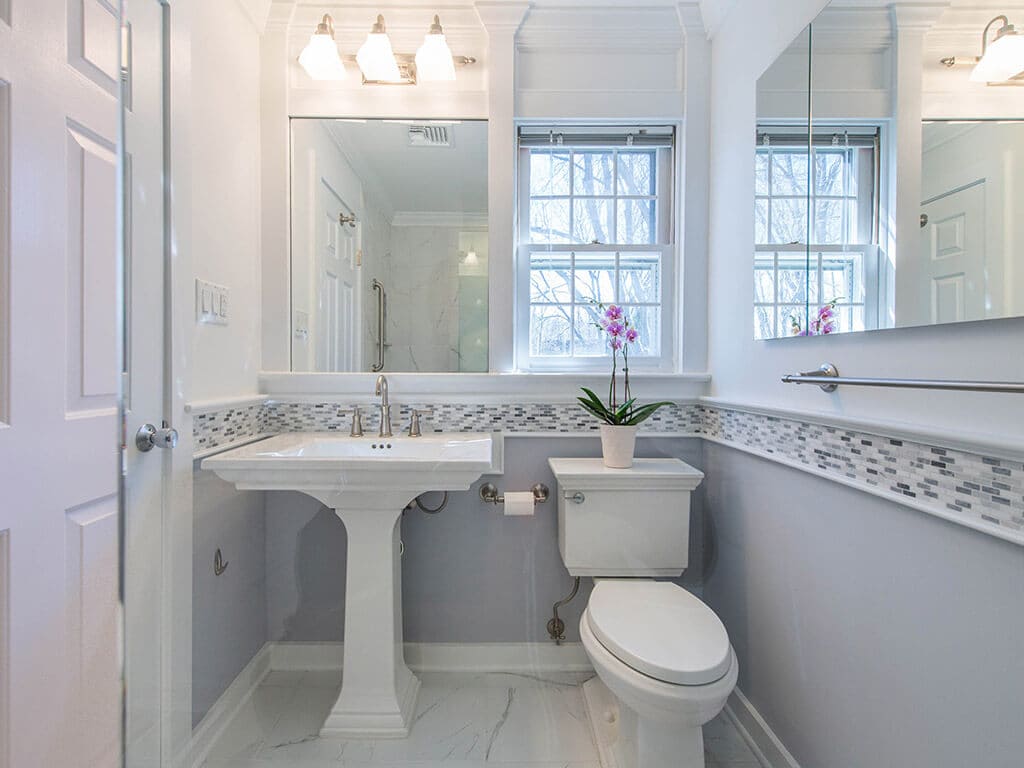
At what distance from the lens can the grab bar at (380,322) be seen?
1810mm

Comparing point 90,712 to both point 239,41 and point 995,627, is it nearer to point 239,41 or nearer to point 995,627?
point 995,627

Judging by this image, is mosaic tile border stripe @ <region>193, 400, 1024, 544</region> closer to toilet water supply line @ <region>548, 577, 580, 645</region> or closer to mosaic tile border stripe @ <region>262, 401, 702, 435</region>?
mosaic tile border stripe @ <region>262, 401, 702, 435</region>

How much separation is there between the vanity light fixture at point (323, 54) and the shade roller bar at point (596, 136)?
66 centimetres

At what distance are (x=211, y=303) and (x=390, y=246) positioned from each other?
62cm

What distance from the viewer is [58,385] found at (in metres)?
0.96

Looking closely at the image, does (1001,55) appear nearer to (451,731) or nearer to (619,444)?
(619,444)

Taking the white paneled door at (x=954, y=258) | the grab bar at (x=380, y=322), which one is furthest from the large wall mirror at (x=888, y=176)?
the grab bar at (x=380, y=322)

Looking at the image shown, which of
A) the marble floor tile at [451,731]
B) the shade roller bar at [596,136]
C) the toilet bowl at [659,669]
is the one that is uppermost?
the shade roller bar at [596,136]

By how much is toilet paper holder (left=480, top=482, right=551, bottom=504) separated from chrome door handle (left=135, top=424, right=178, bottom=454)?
37.7 inches

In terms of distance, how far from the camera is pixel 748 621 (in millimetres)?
1499

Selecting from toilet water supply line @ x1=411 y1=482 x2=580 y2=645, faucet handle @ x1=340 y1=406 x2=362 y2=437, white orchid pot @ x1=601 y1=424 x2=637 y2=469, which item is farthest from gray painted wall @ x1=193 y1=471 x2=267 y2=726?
white orchid pot @ x1=601 y1=424 x2=637 y2=469

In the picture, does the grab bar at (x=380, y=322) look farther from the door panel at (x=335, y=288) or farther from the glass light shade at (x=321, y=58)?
the glass light shade at (x=321, y=58)

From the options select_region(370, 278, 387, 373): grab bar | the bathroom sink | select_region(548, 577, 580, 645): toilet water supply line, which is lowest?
select_region(548, 577, 580, 645): toilet water supply line

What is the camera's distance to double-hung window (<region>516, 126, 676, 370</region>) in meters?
1.89
